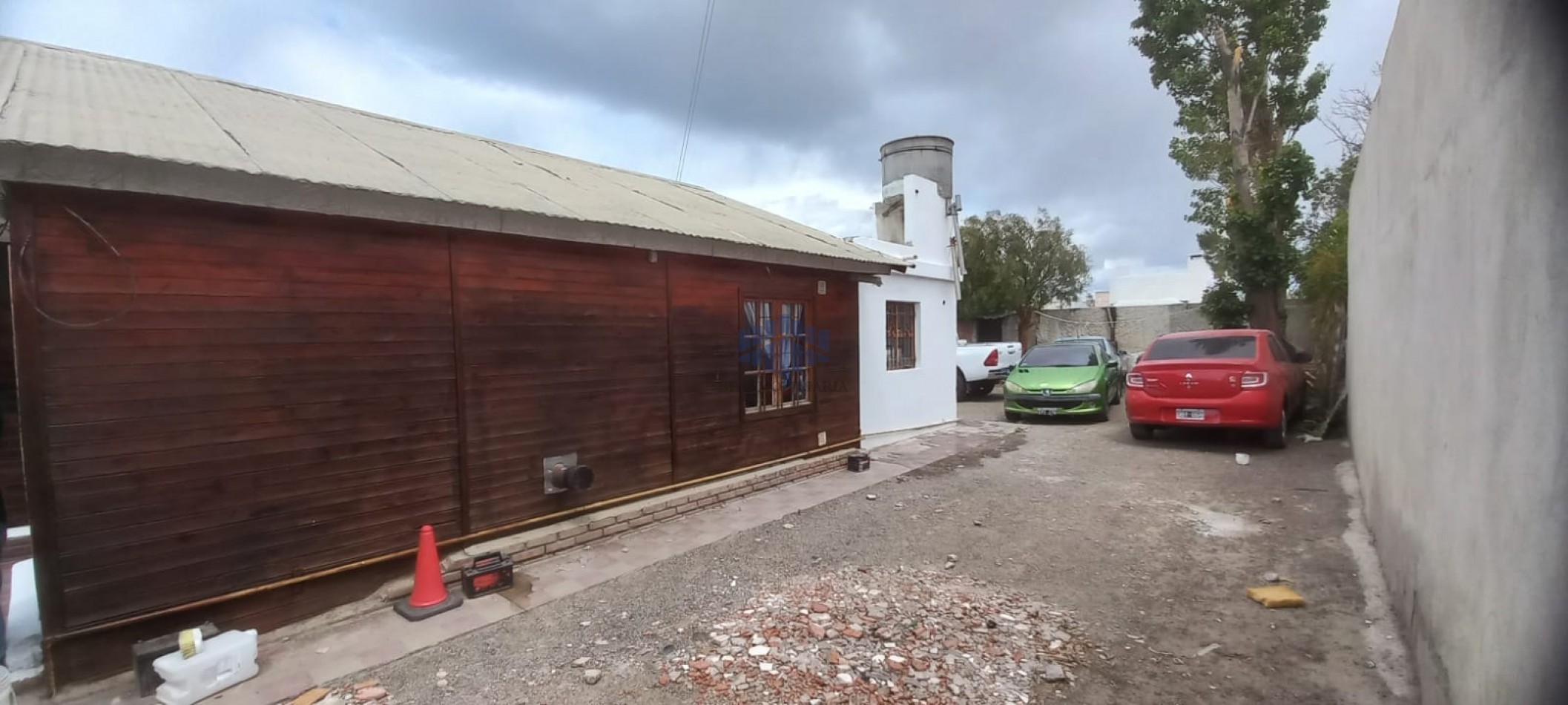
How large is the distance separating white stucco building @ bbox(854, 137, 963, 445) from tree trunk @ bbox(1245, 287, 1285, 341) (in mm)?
6718

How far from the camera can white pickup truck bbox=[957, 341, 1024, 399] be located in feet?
50.1

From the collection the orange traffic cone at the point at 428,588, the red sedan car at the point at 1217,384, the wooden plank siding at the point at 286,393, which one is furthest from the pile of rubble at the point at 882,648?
the red sedan car at the point at 1217,384

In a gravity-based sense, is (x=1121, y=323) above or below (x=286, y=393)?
above

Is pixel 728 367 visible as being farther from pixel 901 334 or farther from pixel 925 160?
pixel 925 160

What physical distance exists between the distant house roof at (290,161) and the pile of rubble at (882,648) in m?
3.11

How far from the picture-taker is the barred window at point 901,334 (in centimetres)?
962

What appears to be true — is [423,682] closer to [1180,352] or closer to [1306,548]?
[1306,548]

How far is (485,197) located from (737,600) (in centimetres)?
321

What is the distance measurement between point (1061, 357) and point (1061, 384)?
1.03 m

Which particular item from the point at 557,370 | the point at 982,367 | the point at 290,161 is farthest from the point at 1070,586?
the point at 982,367

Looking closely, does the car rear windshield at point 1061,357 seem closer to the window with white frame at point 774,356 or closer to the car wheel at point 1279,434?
the car wheel at point 1279,434

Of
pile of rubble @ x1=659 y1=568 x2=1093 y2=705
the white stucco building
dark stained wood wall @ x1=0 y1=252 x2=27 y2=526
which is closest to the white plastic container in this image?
pile of rubble @ x1=659 y1=568 x2=1093 y2=705

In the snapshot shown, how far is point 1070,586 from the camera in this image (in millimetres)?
4262

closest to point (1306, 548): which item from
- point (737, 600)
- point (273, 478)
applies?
point (737, 600)
